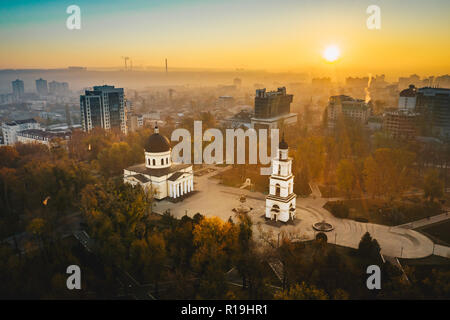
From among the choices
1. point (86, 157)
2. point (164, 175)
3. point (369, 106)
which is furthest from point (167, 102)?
point (164, 175)

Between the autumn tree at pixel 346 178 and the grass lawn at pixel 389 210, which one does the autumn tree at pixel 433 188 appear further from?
the autumn tree at pixel 346 178

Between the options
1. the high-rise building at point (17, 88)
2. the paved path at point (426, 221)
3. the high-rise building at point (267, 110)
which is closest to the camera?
the paved path at point (426, 221)

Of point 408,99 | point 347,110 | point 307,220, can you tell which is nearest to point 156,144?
point 307,220

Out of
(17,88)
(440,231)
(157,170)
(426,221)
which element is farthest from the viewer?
(17,88)

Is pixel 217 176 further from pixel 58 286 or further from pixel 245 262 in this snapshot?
pixel 58 286

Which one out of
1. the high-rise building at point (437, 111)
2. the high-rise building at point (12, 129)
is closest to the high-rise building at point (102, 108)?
the high-rise building at point (12, 129)

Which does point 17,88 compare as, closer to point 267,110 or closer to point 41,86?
point 41,86
